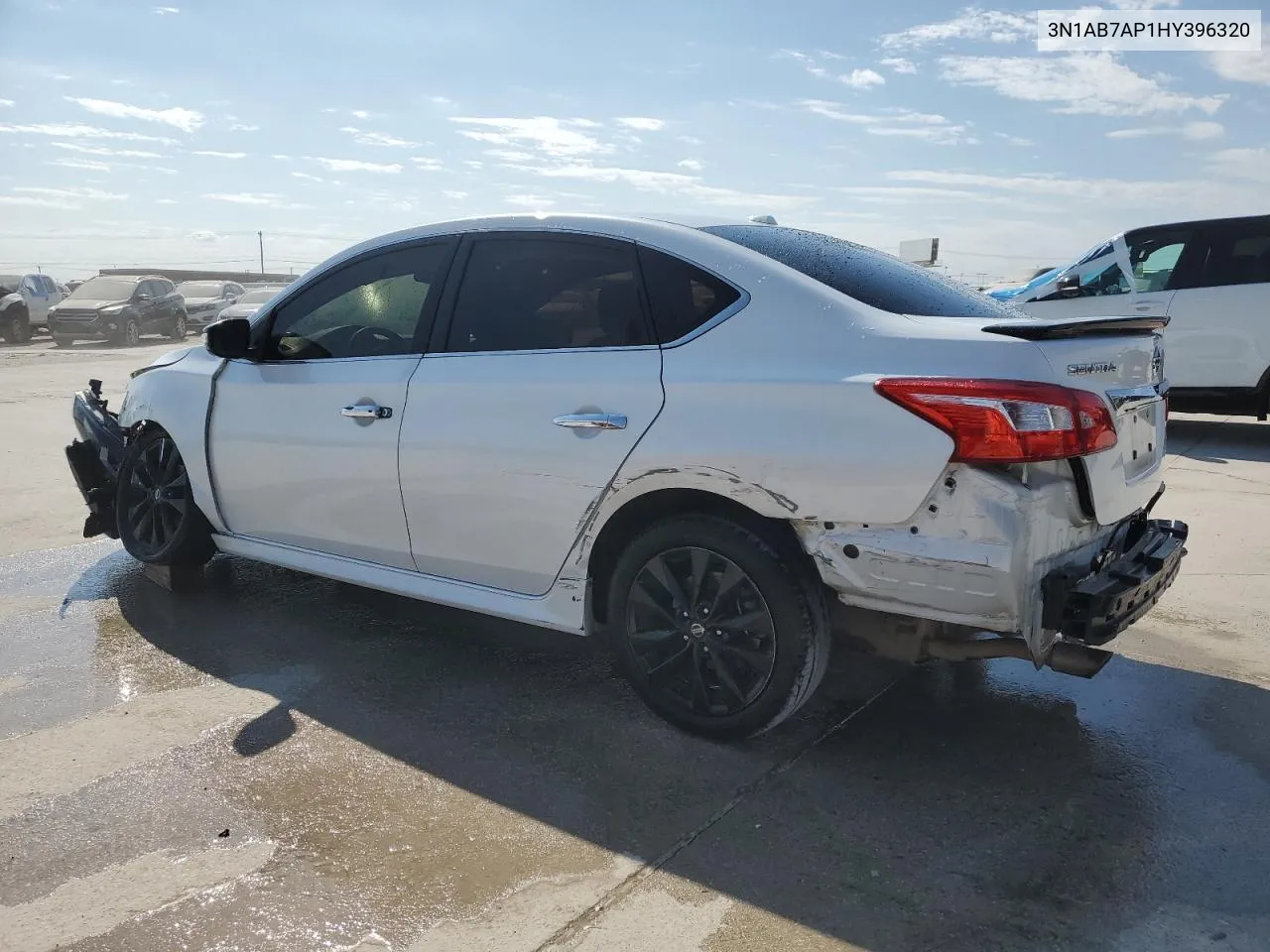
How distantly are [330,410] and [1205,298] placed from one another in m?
8.72

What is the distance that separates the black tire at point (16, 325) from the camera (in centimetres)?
2466

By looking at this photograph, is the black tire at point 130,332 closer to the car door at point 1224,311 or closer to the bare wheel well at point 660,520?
the car door at point 1224,311

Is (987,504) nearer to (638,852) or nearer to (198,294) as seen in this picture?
(638,852)

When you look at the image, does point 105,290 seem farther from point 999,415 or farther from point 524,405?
point 999,415

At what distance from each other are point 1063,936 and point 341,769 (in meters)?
2.10

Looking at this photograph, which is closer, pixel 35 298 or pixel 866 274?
pixel 866 274

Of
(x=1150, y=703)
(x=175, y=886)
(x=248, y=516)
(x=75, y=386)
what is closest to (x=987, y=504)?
(x=1150, y=703)

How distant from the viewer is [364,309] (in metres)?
4.29

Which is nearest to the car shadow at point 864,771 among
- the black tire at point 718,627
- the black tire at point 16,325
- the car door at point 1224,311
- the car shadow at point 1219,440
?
the black tire at point 718,627

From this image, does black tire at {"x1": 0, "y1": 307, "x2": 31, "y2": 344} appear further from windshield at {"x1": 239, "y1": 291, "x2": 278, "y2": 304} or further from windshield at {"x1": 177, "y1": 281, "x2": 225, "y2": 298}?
windshield at {"x1": 177, "y1": 281, "x2": 225, "y2": 298}

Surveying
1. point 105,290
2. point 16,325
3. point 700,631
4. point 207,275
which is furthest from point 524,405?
point 207,275

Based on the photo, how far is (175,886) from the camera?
8.87 ft

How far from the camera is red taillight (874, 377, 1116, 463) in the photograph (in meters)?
2.83

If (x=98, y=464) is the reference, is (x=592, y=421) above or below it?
above
